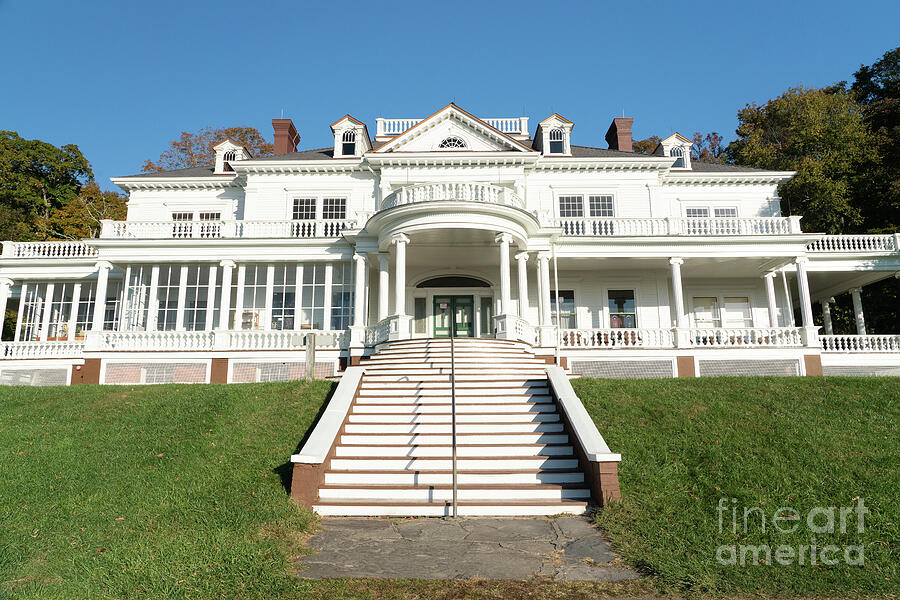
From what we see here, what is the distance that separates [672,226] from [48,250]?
26671mm

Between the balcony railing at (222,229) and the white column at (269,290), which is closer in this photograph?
the white column at (269,290)

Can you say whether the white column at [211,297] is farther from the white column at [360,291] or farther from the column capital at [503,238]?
the column capital at [503,238]

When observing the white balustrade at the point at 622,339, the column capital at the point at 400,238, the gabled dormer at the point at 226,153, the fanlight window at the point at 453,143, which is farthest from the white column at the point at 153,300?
the white balustrade at the point at 622,339

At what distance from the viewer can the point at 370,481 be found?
30.4 ft

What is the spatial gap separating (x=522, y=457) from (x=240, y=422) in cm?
574

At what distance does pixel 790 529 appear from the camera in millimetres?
6840

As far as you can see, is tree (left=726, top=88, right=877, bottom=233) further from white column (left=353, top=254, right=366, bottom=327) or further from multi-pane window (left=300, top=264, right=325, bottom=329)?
multi-pane window (left=300, top=264, right=325, bottom=329)

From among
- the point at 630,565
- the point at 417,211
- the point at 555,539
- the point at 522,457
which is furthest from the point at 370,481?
the point at 417,211

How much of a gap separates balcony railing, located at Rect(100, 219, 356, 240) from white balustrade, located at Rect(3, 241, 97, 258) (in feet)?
9.96

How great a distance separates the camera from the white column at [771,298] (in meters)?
21.8

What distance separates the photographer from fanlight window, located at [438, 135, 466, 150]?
23500 mm

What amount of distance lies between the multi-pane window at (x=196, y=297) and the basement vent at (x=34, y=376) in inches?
184

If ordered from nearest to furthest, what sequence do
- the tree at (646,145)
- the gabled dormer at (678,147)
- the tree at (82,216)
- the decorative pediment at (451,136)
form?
1. the decorative pediment at (451,136)
2. the gabled dormer at (678,147)
3. the tree at (82,216)
4. the tree at (646,145)

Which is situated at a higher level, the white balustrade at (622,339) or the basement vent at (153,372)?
the white balustrade at (622,339)
